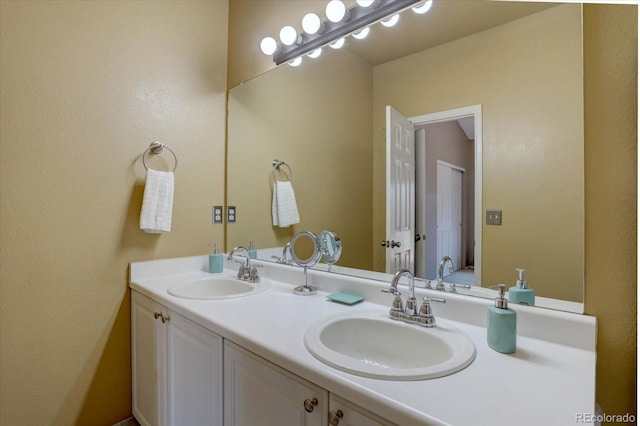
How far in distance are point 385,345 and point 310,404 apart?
1.17ft

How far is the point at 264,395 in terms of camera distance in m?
0.85

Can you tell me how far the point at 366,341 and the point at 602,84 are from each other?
96cm

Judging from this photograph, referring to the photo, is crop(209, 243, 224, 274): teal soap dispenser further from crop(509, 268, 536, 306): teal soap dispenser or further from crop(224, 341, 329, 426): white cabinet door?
crop(509, 268, 536, 306): teal soap dispenser

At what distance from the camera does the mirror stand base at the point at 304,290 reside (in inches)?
52.6

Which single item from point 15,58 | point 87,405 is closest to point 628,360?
point 87,405

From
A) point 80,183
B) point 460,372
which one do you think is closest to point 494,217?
point 460,372

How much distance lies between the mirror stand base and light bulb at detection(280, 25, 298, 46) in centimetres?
121

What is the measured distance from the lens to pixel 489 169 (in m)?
1.04

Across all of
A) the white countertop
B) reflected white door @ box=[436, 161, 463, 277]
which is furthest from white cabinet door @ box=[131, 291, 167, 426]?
reflected white door @ box=[436, 161, 463, 277]

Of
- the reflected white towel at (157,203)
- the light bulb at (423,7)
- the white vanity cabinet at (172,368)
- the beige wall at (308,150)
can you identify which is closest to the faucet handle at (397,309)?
the beige wall at (308,150)

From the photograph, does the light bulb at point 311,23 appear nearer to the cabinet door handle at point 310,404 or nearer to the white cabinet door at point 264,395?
the white cabinet door at point 264,395

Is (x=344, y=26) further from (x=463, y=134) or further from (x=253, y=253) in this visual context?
(x=253, y=253)

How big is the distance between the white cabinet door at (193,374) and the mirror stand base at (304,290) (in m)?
0.42

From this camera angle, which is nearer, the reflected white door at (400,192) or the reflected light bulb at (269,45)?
the reflected white door at (400,192)
